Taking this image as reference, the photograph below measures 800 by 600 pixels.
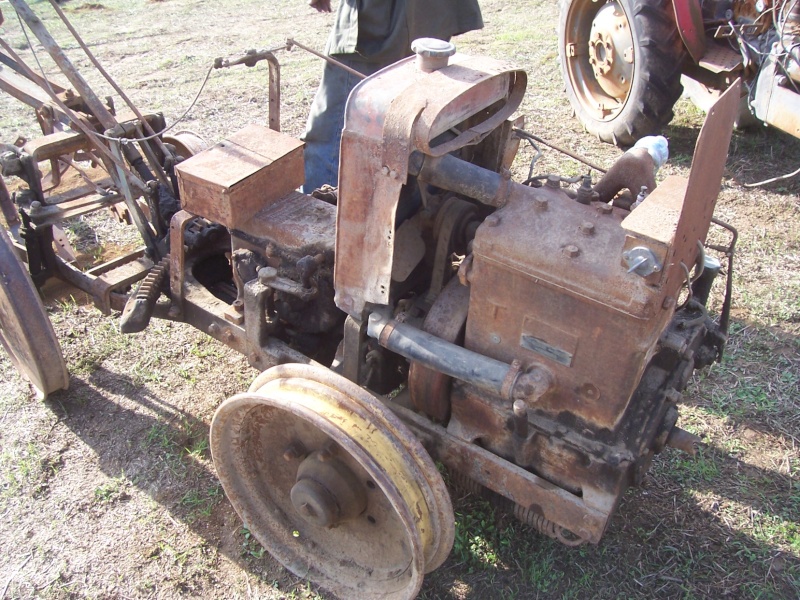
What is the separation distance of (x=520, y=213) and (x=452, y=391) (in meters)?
0.63

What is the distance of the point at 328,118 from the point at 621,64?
256cm

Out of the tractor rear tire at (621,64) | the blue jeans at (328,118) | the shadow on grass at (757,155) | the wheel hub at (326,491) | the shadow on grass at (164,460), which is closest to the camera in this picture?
the wheel hub at (326,491)

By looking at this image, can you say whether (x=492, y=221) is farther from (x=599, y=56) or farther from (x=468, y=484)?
(x=599, y=56)

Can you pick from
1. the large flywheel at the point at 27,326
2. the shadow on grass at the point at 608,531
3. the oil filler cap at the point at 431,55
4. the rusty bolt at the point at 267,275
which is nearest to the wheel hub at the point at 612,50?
the shadow on grass at the point at 608,531

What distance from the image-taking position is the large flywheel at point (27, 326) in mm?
2727

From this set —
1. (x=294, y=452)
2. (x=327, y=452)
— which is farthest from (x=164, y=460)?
(x=327, y=452)

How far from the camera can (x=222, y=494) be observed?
2.88 metres

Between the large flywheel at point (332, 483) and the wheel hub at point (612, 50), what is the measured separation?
4.02 metres

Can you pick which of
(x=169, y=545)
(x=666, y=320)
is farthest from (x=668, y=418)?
(x=169, y=545)

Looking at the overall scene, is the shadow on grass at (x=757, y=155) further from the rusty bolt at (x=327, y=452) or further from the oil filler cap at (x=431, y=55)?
the rusty bolt at (x=327, y=452)

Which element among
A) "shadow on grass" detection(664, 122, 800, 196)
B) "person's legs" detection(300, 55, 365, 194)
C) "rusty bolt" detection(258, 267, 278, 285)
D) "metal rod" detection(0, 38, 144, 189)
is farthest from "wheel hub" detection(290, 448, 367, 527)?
"shadow on grass" detection(664, 122, 800, 196)

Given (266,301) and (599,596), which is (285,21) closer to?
(266,301)

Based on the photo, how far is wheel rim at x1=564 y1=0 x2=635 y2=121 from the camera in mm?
5203

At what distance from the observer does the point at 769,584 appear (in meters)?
2.53
